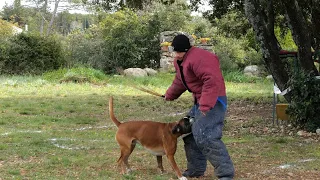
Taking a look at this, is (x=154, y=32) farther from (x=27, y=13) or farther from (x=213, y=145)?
(x=27, y=13)

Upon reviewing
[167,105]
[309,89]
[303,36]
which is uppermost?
[303,36]

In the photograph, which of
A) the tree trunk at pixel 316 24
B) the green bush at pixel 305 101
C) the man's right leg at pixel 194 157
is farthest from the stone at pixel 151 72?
the man's right leg at pixel 194 157

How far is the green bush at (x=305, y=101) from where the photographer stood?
965 centimetres

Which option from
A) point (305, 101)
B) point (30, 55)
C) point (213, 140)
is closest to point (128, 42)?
point (30, 55)

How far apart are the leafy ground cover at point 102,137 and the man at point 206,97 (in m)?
0.77

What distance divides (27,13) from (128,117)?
45.1 m

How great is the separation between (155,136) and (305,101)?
183 inches

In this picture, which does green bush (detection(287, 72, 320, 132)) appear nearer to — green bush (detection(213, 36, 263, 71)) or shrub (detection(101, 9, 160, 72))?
shrub (detection(101, 9, 160, 72))

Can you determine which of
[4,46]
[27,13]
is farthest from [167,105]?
[27,13]

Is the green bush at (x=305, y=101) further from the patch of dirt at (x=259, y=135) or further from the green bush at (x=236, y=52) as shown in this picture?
the green bush at (x=236, y=52)

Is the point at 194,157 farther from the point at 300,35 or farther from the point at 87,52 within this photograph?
the point at 87,52

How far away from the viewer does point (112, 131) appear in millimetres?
10305

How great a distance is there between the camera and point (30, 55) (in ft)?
76.2

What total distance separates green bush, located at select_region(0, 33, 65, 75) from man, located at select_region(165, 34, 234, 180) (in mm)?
18171
